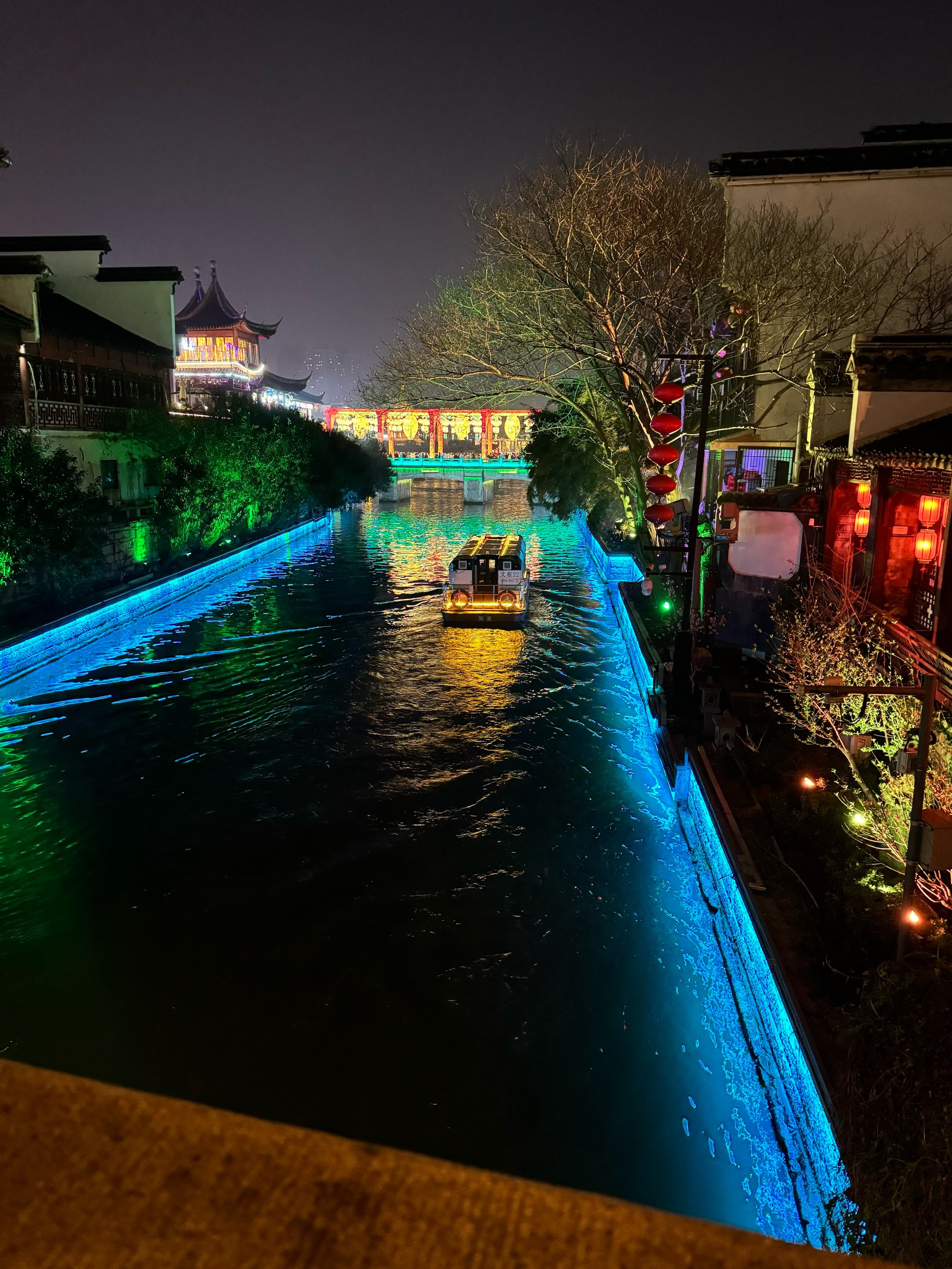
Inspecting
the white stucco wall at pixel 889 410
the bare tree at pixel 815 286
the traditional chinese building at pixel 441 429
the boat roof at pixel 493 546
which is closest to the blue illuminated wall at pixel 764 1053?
the white stucco wall at pixel 889 410

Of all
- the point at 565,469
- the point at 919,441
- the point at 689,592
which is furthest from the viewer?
the point at 565,469

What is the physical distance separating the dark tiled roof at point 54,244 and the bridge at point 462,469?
32.4 metres

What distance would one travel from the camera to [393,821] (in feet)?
37.7

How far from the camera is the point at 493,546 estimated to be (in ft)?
80.9

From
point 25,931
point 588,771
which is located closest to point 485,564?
point 588,771

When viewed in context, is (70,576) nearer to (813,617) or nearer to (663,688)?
(663,688)

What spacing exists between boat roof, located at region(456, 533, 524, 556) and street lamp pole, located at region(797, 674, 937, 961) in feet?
56.8

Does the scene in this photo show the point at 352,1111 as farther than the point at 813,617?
No

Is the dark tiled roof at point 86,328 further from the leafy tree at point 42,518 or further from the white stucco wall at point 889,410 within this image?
the white stucco wall at point 889,410

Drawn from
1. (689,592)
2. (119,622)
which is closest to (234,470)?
(119,622)

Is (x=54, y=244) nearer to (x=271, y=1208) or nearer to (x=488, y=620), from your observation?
(x=488, y=620)

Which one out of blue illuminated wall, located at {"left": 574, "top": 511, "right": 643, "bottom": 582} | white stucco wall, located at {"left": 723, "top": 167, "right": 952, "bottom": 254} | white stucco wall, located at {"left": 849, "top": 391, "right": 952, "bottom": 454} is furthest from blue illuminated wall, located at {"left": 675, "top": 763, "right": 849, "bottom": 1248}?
white stucco wall, located at {"left": 723, "top": 167, "right": 952, "bottom": 254}

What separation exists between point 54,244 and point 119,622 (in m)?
15.6

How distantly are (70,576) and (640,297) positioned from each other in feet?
55.8
